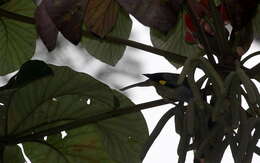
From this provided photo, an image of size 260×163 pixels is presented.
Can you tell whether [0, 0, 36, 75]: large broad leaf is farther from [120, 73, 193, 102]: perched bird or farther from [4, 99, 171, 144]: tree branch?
[120, 73, 193, 102]: perched bird

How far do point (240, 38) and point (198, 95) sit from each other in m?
0.22

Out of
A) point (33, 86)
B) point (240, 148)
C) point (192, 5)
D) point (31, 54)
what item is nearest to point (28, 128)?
point (33, 86)

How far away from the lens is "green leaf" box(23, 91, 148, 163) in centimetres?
116

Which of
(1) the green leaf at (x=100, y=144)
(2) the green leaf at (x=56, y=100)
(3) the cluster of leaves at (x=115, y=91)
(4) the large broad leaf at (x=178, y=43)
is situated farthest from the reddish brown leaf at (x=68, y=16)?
(4) the large broad leaf at (x=178, y=43)

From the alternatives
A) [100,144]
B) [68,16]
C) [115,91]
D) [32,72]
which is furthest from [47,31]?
[100,144]

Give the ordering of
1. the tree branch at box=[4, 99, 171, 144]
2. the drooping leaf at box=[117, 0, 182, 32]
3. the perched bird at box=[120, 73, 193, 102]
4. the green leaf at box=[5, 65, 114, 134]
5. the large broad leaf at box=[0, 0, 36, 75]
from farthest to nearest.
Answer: the large broad leaf at box=[0, 0, 36, 75], the green leaf at box=[5, 65, 114, 134], the tree branch at box=[4, 99, 171, 144], the perched bird at box=[120, 73, 193, 102], the drooping leaf at box=[117, 0, 182, 32]

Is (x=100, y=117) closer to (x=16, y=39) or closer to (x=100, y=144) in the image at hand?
(x=100, y=144)

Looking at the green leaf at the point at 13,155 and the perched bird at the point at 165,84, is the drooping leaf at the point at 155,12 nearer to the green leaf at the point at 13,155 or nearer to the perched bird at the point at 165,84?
the perched bird at the point at 165,84

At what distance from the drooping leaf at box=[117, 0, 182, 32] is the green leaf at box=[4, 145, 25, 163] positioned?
0.51m

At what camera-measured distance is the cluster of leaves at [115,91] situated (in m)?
0.73

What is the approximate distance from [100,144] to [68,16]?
51cm

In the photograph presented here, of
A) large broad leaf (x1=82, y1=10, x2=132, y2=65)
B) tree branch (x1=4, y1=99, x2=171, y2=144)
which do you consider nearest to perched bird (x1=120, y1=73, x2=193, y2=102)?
tree branch (x1=4, y1=99, x2=171, y2=144)

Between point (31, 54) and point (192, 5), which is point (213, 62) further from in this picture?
point (31, 54)

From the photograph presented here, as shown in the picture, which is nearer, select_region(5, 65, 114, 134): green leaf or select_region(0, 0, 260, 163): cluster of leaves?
select_region(0, 0, 260, 163): cluster of leaves
